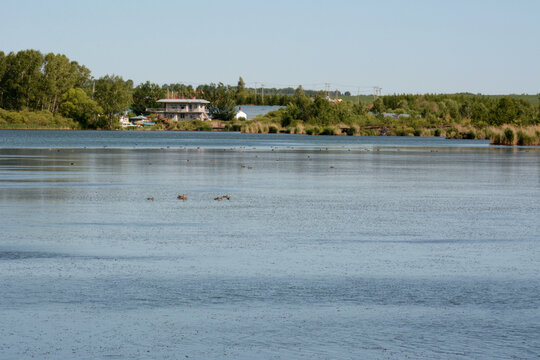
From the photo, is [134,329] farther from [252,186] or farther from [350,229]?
[252,186]

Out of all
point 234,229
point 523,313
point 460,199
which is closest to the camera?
point 523,313

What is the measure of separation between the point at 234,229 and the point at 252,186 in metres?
13.2

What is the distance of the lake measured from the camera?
9852mm

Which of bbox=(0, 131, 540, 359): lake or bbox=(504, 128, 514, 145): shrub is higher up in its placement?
bbox=(504, 128, 514, 145): shrub

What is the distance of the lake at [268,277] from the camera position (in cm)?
985

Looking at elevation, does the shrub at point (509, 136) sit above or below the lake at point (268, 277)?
above

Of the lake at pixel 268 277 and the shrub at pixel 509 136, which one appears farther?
the shrub at pixel 509 136

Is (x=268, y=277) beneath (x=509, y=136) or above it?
beneath

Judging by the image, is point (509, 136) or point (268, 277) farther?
point (509, 136)

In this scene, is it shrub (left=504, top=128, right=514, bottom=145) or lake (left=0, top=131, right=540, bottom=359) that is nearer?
lake (left=0, top=131, right=540, bottom=359)

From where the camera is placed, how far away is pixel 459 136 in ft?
448

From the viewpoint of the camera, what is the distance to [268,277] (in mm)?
13656

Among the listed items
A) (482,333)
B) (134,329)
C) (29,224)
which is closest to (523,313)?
(482,333)

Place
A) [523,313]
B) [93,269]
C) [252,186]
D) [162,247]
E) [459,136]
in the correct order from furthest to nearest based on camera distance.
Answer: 1. [459,136]
2. [252,186]
3. [162,247]
4. [93,269]
5. [523,313]
